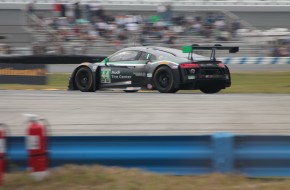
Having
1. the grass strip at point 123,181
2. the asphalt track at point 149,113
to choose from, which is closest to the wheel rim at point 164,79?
the asphalt track at point 149,113

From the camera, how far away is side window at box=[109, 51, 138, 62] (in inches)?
523

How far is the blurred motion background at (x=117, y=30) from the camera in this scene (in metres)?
28.2

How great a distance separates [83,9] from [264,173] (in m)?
26.0

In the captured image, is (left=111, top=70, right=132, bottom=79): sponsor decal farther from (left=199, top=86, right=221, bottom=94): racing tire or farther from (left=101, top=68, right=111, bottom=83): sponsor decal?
(left=199, top=86, right=221, bottom=94): racing tire

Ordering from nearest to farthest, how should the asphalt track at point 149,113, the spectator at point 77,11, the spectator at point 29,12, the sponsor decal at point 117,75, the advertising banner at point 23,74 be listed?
the asphalt track at point 149,113, the sponsor decal at point 117,75, the advertising banner at point 23,74, the spectator at point 77,11, the spectator at point 29,12

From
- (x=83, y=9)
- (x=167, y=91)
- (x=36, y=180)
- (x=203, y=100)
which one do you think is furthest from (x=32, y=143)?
(x=83, y=9)

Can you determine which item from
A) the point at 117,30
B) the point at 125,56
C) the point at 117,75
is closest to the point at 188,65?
the point at 125,56

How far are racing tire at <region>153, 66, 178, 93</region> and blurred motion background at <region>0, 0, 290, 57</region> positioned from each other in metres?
15.4

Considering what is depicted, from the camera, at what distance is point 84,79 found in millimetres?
13906

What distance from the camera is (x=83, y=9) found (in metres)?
30.3

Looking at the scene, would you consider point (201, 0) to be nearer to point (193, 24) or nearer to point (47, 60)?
point (193, 24)

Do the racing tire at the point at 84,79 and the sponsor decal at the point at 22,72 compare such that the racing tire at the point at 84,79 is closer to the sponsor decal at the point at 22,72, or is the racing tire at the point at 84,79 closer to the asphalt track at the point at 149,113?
the asphalt track at the point at 149,113

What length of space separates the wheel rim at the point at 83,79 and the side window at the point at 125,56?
0.80m

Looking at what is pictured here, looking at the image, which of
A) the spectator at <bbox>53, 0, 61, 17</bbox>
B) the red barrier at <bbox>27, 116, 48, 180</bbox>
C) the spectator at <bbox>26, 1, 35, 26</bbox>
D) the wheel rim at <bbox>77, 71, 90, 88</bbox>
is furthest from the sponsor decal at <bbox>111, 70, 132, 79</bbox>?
the spectator at <bbox>26, 1, 35, 26</bbox>
